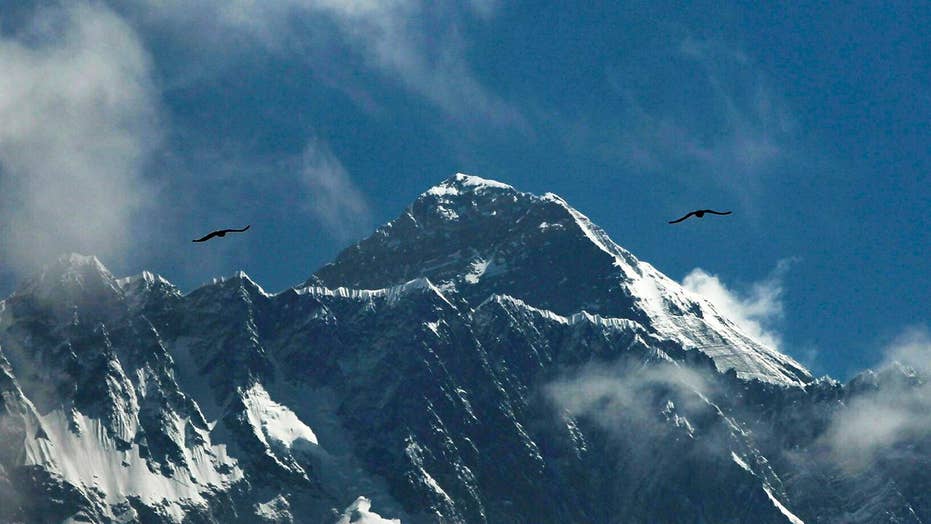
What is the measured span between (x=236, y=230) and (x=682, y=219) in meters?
33.6

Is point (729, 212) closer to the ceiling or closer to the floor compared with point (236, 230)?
closer to the ceiling

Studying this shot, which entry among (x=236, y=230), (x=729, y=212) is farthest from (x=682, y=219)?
(x=236, y=230)

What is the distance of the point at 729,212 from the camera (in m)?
199

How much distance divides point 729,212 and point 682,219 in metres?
6.65

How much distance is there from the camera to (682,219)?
194m

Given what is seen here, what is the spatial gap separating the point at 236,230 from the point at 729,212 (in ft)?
123

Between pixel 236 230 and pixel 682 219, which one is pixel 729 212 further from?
pixel 236 230

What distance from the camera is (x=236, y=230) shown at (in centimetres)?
19638
